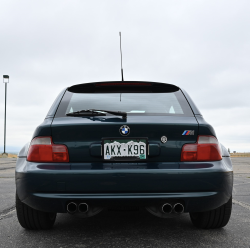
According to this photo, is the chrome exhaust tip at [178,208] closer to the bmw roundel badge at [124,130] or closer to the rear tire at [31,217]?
the bmw roundel badge at [124,130]

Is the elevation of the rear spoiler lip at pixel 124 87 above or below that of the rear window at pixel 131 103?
above

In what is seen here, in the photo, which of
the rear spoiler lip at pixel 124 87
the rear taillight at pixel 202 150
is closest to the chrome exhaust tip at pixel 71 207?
the rear taillight at pixel 202 150

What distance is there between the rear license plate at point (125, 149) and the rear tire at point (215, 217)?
1.04 metres

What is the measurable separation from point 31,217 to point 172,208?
55.2 inches

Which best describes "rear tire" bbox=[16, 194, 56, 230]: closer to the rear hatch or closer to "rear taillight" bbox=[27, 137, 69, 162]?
"rear taillight" bbox=[27, 137, 69, 162]

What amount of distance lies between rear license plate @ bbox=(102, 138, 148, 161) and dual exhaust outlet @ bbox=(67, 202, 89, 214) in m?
0.43

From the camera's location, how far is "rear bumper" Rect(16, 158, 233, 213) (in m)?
2.59

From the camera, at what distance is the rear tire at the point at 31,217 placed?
3.06 meters

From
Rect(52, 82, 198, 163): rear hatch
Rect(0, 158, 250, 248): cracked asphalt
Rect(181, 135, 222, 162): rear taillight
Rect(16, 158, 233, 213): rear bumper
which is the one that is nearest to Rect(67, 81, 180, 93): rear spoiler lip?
Rect(52, 82, 198, 163): rear hatch

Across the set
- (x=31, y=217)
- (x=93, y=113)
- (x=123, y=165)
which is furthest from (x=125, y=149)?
(x=31, y=217)

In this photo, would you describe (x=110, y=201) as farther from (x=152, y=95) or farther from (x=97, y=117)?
(x=152, y=95)

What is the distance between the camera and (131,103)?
3.18 meters

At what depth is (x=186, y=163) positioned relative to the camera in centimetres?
268

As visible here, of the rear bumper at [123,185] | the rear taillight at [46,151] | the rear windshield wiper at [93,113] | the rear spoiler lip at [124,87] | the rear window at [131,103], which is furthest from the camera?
the rear spoiler lip at [124,87]
